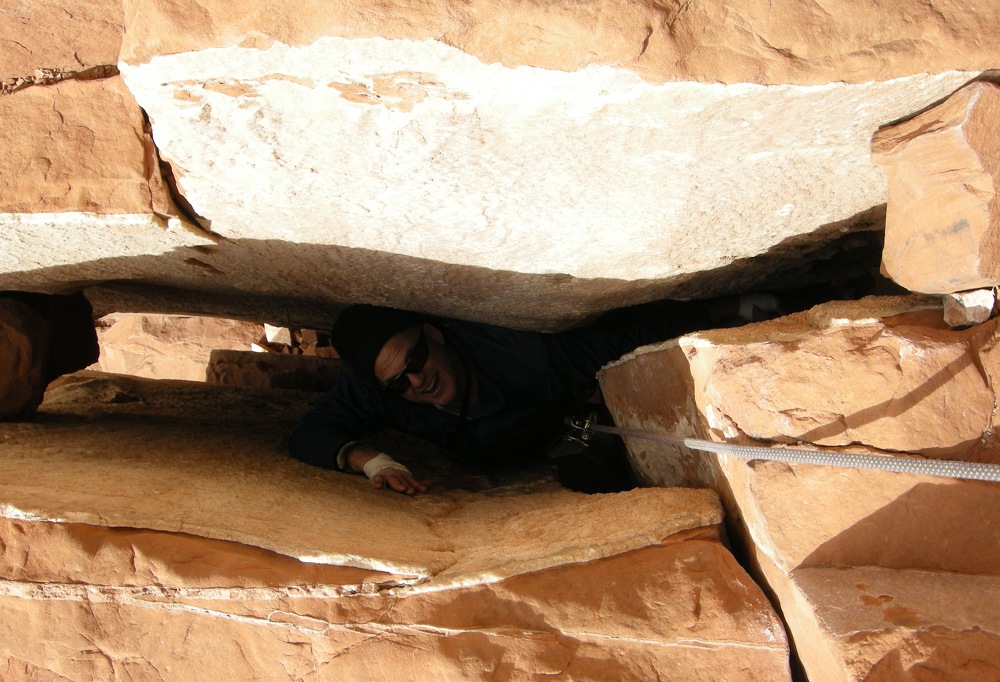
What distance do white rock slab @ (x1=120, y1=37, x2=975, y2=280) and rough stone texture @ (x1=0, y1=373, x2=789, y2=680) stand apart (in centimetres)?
72

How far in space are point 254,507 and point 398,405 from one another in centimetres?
108

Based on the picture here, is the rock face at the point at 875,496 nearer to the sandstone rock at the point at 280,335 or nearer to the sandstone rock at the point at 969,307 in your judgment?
the sandstone rock at the point at 969,307

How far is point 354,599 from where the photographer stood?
138 cm

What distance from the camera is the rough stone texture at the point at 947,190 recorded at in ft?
3.92

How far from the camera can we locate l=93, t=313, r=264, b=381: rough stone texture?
433cm

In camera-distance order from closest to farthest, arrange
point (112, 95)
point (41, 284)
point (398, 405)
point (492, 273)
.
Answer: point (112, 95) < point (492, 273) < point (41, 284) < point (398, 405)

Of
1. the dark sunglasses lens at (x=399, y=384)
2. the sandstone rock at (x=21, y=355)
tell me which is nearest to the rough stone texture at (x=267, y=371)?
the sandstone rock at (x=21, y=355)

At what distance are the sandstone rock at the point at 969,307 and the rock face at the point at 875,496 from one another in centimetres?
2

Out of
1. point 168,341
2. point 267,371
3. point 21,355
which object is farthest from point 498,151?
point 168,341

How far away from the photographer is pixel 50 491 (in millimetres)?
1545

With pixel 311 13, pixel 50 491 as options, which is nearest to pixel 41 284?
pixel 50 491

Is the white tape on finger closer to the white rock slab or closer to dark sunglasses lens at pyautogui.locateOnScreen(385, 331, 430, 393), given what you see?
dark sunglasses lens at pyautogui.locateOnScreen(385, 331, 430, 393)

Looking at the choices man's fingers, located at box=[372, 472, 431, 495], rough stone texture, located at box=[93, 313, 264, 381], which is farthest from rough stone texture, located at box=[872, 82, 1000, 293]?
rough stone texture, located at box=[93, 313, 264, 381]

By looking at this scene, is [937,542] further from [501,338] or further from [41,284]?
[41,284]
